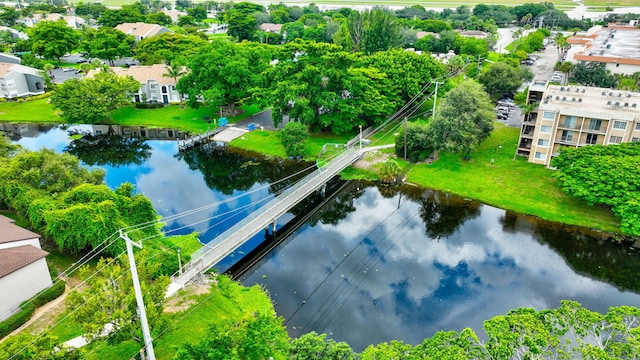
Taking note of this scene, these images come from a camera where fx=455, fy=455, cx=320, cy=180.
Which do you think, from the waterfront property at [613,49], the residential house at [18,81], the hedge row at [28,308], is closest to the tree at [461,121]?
the waterfront property at [613,49]

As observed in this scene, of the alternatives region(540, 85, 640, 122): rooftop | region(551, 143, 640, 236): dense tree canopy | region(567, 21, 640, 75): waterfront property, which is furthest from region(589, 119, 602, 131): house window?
region(567, 21, 640, 75): waterfront property

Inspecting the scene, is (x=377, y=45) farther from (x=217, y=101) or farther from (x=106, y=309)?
(x=106, y=309)

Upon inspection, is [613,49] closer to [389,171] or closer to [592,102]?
[592,102]

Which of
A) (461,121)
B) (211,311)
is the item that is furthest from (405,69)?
(211,311)

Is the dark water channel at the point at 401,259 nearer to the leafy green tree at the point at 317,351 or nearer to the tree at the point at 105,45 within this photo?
the leafy green tree at the point at 317,351

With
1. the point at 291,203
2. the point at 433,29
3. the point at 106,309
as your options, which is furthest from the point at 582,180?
the point at 433,29

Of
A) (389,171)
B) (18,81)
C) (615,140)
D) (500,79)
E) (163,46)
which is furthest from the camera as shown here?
(163,46)

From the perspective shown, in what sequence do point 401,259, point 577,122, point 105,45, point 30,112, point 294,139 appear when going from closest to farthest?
point 401,259, point 577,122, point 294,139, point 30,112, point 105,45
